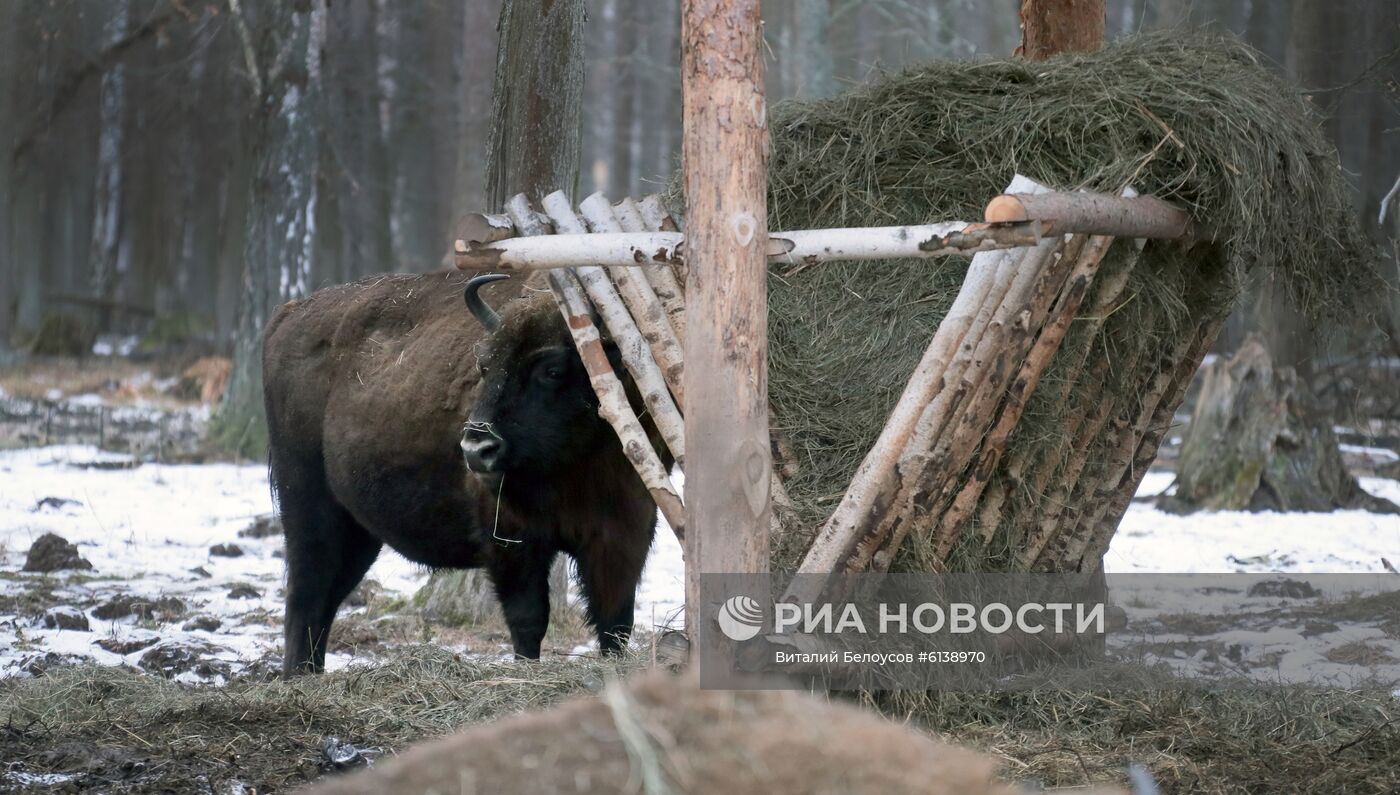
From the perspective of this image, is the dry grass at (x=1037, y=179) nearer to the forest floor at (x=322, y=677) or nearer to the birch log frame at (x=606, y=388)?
the birch log frame at (x=606, y=388)

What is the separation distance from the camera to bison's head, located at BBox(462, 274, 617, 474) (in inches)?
232

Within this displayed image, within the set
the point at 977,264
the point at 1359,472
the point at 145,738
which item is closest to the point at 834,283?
the point at 977,264

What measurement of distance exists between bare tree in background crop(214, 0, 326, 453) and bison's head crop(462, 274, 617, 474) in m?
8.12

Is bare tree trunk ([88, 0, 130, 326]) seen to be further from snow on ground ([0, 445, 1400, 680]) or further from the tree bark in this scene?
the tree bark

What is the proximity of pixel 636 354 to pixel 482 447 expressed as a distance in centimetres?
101

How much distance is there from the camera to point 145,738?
4.66m

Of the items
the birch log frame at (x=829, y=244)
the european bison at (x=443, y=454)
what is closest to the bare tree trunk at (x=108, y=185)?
the european bison at (x=443, y=454)

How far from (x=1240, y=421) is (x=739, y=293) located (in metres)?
7.71

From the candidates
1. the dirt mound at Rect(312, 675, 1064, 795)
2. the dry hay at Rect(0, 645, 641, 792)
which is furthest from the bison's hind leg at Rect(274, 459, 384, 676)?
the dirt mound at Rect(312, 675, 1064, 795)

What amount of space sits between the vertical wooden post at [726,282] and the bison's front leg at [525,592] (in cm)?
230

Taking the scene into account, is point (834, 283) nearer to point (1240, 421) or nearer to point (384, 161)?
point (1240, 421)

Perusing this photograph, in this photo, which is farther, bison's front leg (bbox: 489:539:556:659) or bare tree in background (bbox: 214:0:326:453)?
bare tree in background (bbox: 214:0:326:453)

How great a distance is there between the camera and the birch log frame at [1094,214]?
398 centimetres

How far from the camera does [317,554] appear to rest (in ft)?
23.1
